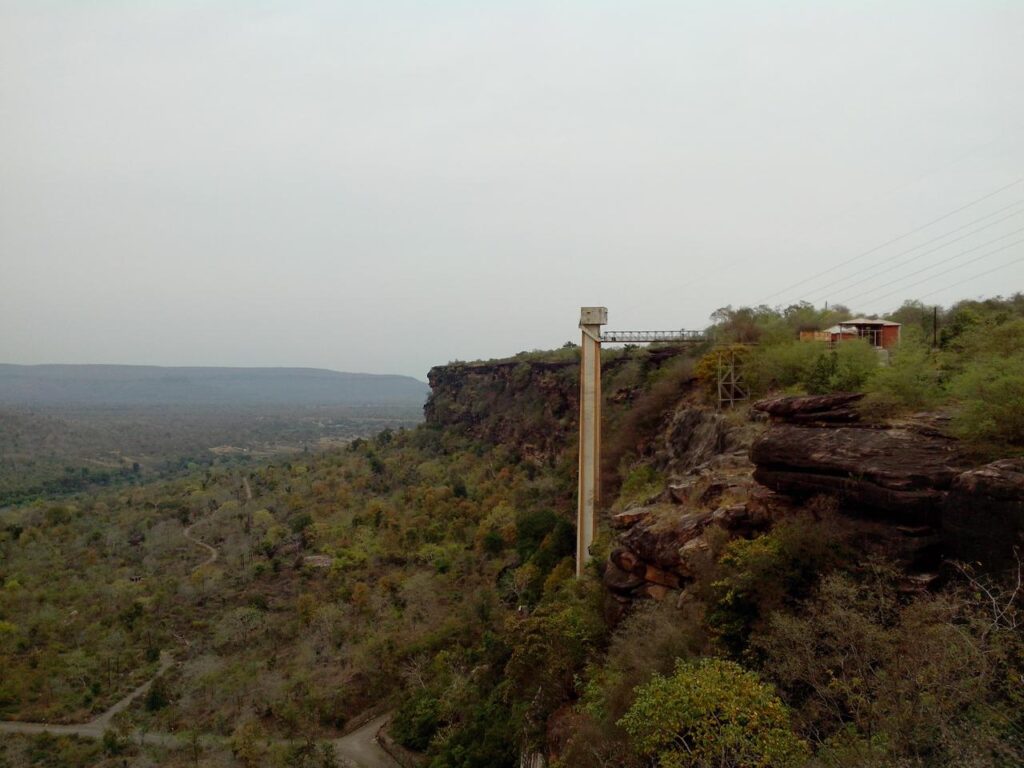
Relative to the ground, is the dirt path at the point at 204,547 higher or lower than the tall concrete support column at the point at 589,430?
lower

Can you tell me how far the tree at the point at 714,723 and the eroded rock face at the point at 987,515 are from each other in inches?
136

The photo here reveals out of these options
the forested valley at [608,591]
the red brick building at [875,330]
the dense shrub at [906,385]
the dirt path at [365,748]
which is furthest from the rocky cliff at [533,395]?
the dirt path at [365,748]

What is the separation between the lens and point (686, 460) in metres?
20.0

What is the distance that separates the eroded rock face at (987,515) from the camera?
26.5 ft

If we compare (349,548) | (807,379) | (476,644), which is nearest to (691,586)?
(807,379)

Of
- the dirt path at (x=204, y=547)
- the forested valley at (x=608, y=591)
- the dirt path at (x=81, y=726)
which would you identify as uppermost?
the forested valley at (x=608, y=591)

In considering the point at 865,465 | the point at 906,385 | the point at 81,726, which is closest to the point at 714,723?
the point at 865,465

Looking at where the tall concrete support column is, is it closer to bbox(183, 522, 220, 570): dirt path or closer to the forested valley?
the forested valley

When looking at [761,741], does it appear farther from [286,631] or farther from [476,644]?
[286,631]

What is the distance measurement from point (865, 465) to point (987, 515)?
1968 mm

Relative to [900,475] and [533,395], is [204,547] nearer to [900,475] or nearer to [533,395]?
[533,395]

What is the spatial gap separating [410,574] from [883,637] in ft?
87.8

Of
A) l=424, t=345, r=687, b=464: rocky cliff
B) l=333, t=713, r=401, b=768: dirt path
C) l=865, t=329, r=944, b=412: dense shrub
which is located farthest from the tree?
l=424, t=345, r=687, b=464: rocky cliff

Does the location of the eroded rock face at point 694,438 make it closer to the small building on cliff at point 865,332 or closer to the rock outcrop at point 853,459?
the small building on cliff at point 865,332
